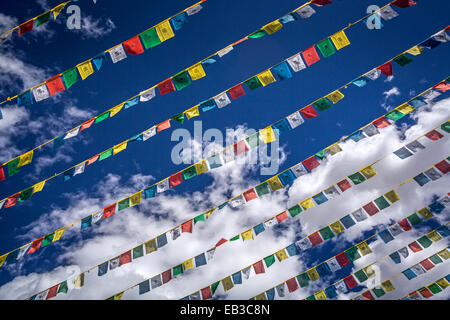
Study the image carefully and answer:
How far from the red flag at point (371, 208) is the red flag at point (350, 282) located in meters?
3.17

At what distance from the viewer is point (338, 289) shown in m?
11.1

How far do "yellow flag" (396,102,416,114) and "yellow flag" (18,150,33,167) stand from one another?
12146 mm

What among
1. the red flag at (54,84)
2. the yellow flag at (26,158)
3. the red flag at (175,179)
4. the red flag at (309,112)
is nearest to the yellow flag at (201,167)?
the red flag at (175,179)

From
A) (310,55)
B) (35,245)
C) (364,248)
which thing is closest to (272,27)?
(310,55)

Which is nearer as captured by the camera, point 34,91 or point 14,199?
point 34,91

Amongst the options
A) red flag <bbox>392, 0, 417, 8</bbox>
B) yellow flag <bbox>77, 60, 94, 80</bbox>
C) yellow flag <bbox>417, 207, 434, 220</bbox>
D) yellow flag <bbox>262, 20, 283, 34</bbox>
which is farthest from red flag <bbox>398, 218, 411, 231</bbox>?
yellow flag <bbox>77, 60, 94, 80</bbox>

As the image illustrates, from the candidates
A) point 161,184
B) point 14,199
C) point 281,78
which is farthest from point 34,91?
point 281,78

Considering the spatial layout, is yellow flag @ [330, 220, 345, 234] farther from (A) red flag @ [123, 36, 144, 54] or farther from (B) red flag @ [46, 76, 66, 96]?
(B) red flag @ [46, 76, 66, 96]

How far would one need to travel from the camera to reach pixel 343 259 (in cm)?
1041

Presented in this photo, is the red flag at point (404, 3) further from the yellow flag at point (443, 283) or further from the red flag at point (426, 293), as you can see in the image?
the red flag at point (426, 293)

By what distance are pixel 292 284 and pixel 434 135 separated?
7886 mm

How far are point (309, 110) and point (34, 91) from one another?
8.26 m

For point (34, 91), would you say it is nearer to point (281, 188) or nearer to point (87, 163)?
point (87, 163)

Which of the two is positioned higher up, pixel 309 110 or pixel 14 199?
pixel 309 110
